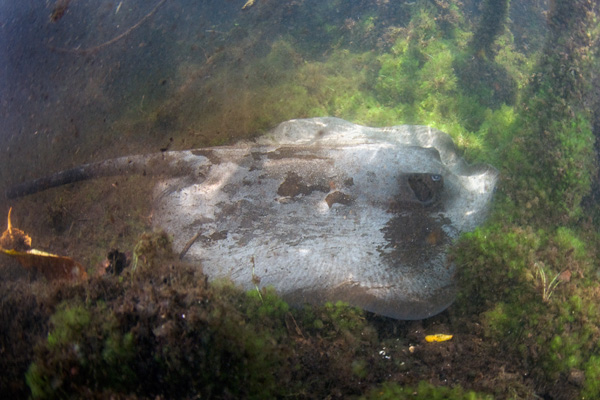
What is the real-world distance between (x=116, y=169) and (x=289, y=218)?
317 cm

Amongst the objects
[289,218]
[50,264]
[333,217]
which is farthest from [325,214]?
[50,264]


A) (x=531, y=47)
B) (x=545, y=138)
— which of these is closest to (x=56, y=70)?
(x=545, y=138)

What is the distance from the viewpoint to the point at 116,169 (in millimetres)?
5129

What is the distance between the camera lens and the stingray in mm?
3586

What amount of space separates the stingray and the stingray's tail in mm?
21

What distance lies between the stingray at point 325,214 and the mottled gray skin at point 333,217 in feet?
0.04

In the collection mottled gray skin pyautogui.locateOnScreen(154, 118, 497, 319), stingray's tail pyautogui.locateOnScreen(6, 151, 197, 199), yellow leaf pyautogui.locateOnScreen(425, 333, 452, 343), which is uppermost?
stingray's tail pyautogui.locateOnScreen(6, 151, 197, 199)

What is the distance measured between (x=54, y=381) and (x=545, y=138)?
6437 millimetres

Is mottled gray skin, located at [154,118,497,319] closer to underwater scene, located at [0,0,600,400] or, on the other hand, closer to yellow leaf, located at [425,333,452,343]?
underwater scene, located at [0,0,600,400]

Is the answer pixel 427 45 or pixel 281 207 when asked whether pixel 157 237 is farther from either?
pixel 427 45

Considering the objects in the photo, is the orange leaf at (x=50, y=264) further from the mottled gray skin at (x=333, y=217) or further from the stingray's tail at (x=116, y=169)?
the stingray's tail at (x=116, y=169)

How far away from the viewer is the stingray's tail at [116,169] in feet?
16.1

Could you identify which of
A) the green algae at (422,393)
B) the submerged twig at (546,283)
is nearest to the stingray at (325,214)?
Result: the green algae at (422,393)

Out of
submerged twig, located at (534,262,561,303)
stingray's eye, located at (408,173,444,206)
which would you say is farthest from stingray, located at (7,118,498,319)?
submerged twig, located at (534,262,561,303)
